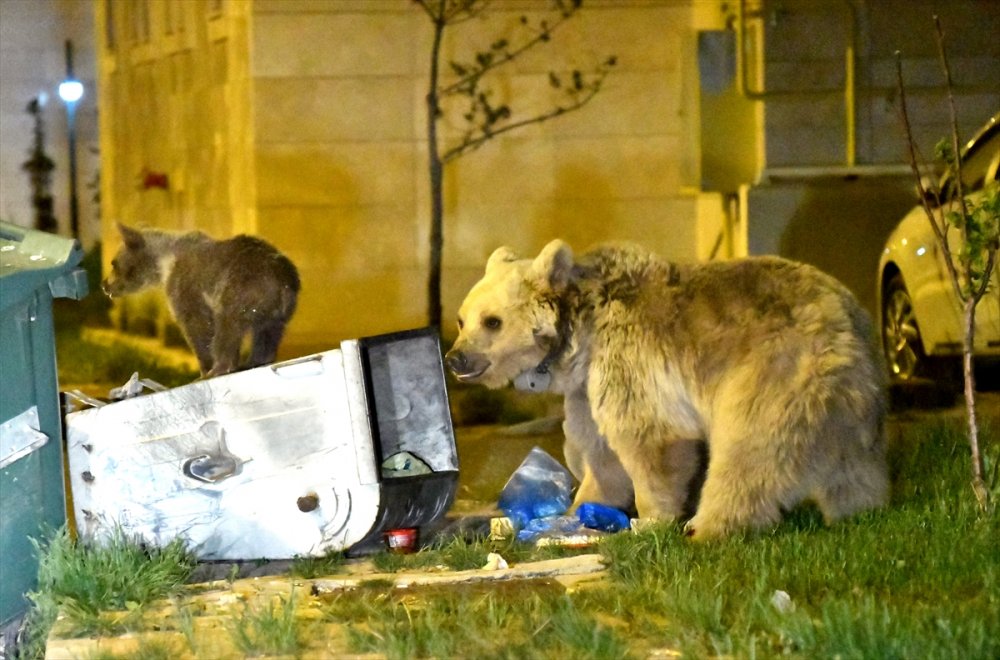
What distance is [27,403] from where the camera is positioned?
5430mm

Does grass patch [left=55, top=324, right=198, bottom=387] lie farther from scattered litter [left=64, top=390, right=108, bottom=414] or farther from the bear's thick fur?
the bear's thick fur

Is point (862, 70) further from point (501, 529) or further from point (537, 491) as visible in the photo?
point (501, 529)

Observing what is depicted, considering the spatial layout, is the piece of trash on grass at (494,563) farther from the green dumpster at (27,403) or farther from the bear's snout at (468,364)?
the green dumpster at (27,403)

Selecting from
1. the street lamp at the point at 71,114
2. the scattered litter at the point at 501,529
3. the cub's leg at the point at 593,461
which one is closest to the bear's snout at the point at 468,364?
the cub's leg at the point at 593,461

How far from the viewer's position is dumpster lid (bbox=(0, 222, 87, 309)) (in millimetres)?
5336

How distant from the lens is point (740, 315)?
5930 millimetres

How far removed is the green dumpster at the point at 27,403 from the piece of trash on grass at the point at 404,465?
1.34 m

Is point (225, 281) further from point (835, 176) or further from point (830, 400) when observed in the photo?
→ point (835, 176)

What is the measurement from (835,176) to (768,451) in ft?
23.8

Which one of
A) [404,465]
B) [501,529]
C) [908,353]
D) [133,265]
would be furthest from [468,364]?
[908,353]

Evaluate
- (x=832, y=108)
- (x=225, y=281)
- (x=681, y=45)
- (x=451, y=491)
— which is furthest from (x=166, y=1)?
(x=451, y=491)

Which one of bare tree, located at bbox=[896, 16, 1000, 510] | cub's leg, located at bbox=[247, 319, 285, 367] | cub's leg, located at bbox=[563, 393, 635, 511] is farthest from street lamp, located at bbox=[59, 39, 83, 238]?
bare tree, located at bbox=[896, 16, 1000, 510]

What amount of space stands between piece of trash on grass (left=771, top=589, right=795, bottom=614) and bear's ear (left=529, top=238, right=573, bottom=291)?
177 cm

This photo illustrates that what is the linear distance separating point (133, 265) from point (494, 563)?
121 inches
